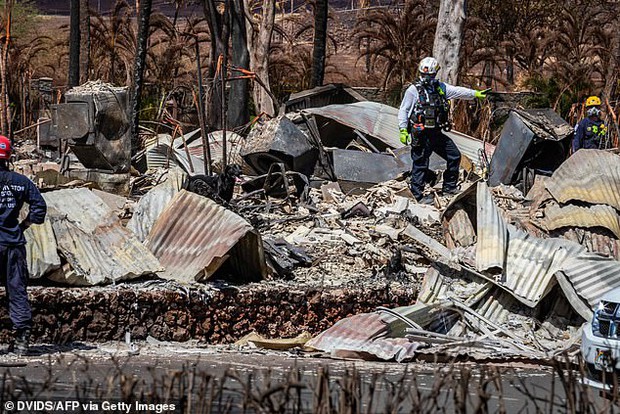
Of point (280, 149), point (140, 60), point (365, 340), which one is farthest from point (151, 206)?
point (140, 60)

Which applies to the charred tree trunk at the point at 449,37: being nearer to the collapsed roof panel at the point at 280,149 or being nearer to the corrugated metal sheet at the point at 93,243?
the collapsed roof panel at the point at 280,149

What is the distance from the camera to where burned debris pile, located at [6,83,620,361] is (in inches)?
340

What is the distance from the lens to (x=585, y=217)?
34.8ft

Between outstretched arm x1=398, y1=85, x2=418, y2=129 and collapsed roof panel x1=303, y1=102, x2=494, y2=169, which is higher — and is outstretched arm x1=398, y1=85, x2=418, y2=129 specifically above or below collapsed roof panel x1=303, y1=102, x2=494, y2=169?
above

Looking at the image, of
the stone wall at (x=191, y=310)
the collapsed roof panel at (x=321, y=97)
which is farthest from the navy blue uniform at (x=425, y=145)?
the collapsed roof panel at (x=321, y=97)

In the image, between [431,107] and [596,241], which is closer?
[596,241]

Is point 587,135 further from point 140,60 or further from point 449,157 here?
point 140,60

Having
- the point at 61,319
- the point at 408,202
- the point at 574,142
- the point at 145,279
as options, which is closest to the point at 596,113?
the point at 574,142

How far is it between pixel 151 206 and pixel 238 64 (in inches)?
447

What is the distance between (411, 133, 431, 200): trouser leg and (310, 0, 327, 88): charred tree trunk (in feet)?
34.6

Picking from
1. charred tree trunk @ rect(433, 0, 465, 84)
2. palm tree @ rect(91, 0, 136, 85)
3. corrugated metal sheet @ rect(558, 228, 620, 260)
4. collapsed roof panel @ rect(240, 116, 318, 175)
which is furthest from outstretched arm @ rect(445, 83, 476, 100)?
palm tree @ rect(91, 0, 136, 85)

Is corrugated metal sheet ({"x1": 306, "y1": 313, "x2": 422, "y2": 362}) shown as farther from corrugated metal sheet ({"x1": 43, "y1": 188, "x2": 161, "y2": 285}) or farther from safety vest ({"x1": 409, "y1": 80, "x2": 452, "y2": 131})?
safety vest ({"x1": 409, "y1": 80, "x2": 452, "y2": 131})

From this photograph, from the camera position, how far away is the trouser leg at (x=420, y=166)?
1264 centimetres

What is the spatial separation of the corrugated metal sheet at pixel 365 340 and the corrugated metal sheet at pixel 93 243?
1.69 m
